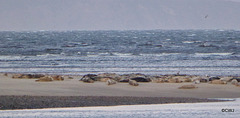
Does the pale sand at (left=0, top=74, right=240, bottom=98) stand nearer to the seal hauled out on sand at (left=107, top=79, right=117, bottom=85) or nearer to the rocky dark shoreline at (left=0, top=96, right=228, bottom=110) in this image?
the seal hauled out on sand at (left=107, top=79, right=117, bottom=85)

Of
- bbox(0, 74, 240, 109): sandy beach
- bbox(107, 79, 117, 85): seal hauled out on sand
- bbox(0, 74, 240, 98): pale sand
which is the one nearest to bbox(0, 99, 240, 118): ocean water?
bbox(0, 74, 240, 109): sandy beach

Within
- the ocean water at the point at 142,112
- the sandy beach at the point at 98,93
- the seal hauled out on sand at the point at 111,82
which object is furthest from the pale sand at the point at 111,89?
the ocean water at the point at 142,112

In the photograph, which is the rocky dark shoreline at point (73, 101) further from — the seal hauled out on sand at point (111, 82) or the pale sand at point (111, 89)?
the seal hauled out on sand at point (111, 82)

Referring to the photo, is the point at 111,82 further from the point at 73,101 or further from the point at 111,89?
the point at 73,101

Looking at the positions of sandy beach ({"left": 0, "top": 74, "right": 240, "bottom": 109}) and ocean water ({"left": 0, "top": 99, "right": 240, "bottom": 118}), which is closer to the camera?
ocean water ({"left": 0, "top": 99, "right": 240, "bottom": 118})

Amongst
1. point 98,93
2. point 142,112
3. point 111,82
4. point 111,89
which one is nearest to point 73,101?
point 98,93

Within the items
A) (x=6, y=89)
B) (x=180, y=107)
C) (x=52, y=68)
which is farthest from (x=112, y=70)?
(x=180, y=107)

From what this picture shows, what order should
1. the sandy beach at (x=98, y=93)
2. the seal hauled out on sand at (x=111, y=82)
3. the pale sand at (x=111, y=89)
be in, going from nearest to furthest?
the sandy beach at (x=98, y=93) < the pale sand at (x=111, y=89) < the seal hauled out on sand at (x=111, y=82)

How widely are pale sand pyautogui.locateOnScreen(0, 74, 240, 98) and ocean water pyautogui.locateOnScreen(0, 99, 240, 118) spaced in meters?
2.43

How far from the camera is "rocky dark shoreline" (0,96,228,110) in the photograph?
11570 millimetres

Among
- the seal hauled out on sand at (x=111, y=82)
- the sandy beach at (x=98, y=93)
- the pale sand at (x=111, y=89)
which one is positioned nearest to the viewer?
the sandy beach at (x=98, y=93)

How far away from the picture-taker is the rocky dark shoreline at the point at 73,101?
1157 centimetres

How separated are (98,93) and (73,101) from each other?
2105 millimetres

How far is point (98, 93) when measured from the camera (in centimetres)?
1430
